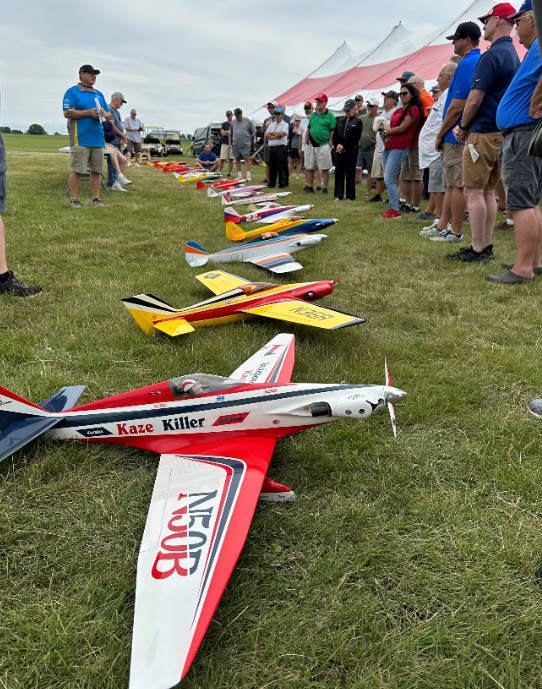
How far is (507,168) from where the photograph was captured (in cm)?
563

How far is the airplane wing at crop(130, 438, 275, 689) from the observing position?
1.58 meters

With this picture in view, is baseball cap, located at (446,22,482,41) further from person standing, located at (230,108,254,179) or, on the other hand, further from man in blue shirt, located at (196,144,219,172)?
man in blue shirt, located at (196,144,219,172)

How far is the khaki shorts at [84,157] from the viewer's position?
10.1 m


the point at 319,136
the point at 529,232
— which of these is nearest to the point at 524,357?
the point at 529,232

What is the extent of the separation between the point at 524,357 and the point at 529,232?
8.27 feet

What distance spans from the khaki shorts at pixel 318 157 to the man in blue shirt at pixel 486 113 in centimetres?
798

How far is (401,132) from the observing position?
9789 mm

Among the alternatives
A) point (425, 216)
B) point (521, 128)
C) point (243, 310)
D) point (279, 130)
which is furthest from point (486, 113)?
point (279, 130)

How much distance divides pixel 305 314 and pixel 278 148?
44.6ft

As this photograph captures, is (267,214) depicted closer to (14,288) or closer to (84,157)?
(84,157)

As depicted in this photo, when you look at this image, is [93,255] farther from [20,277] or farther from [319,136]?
[319,136]

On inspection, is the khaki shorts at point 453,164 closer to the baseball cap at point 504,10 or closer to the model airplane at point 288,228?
the baseball cap at point 504,10

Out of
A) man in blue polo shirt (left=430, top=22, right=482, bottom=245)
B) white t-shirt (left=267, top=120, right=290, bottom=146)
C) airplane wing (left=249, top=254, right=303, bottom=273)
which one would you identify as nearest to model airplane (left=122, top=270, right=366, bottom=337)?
airplane wing (left=249, top=254, right=303, bottom=273)

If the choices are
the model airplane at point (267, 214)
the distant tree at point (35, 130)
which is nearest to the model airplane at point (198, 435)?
the model airplane at point (267, 214)
